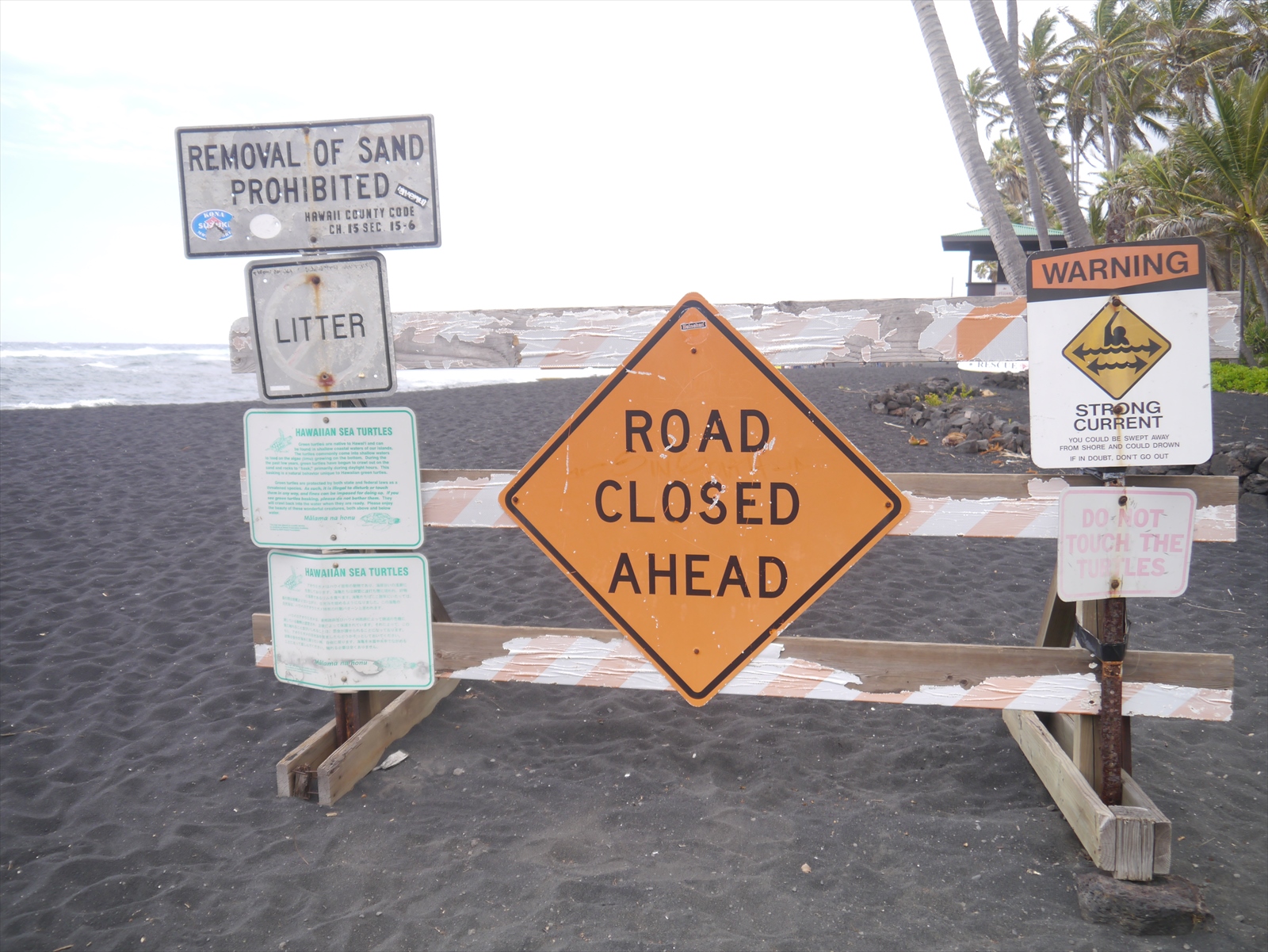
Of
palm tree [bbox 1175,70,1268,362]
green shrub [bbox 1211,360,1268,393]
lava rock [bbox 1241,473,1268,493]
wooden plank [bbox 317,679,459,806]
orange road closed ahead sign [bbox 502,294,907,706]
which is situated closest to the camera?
orange road closed ahead sign [bbox 502,294,907,706]

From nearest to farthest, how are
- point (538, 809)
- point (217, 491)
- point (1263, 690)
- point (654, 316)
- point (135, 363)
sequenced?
point (654, 316)
point (538, 809)
point (1263, 690)
point (217, 491)
point (135, 363)

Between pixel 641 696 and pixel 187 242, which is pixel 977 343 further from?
pixel 187 242

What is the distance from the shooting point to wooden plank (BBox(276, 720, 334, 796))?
3.49m

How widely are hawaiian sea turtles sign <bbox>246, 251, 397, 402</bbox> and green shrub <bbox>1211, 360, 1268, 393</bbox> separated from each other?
20768 mm

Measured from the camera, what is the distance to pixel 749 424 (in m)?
2.57

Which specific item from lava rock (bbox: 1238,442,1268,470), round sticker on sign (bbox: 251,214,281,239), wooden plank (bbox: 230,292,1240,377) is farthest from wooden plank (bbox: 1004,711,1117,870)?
lava rock (bbox: 1238,442,1268,470)

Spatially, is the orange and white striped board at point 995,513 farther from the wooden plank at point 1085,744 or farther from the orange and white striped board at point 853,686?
the wooden plank at point 1085,744

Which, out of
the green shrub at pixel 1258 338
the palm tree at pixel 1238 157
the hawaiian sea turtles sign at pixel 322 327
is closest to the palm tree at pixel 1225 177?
the palm tree at pixel 1238 157

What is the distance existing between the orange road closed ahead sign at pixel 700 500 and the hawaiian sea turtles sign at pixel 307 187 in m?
1.18

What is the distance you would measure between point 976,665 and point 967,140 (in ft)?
29.3

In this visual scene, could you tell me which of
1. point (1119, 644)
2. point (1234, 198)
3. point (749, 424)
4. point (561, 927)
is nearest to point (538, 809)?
point (561, 927)

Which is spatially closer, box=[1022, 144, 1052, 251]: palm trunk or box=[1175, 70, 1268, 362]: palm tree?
box=[1022, 144, 1052, 251]: palm trunk

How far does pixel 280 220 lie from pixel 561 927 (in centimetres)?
282

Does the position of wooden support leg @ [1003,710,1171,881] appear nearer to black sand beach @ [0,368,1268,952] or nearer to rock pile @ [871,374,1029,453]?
black sand beach @ [0,368,1268,952]
